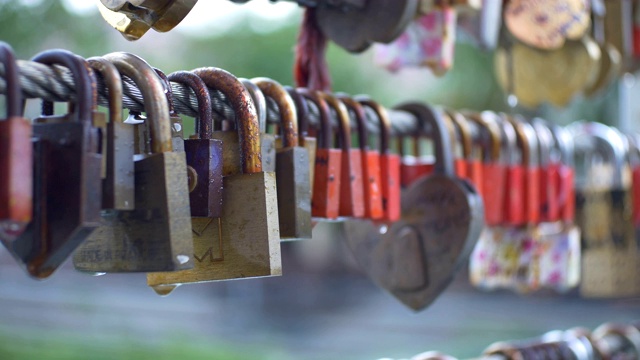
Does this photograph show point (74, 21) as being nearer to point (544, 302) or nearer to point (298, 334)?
point (298, 334)

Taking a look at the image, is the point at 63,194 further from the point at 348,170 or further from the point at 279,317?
the point at 279,317

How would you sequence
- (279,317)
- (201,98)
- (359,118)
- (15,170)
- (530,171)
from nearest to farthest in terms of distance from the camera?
(15,170) → (201,98) → (359,118) → (530,171) → (279,317)

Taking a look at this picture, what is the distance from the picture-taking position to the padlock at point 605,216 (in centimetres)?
211

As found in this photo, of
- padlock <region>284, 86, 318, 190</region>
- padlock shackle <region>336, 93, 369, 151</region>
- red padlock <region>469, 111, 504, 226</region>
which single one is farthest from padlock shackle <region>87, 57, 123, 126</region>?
red padlock <region>469, 111, 504, 226</region>

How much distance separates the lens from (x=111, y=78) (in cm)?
82

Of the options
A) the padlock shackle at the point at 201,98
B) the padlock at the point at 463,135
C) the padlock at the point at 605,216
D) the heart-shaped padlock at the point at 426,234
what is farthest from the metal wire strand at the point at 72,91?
the padlock at the point at 605,216

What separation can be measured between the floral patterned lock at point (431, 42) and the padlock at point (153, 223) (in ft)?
2.70

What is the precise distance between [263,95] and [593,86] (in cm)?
131

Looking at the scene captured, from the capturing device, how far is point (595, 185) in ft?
7.04

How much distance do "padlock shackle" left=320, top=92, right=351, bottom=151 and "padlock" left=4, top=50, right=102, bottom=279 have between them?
19.3 inches

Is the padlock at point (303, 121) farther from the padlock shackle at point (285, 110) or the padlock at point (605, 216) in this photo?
the padlock at point (605, 216)

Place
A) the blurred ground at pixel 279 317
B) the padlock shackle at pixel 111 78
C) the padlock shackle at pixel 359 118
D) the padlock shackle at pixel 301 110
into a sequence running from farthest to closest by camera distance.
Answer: the blurred ground at pixel 279 317 → the padlock shackle at pixel 359 118 → the padlock shackle at pixel 301 110 → the padlock shackle at pixel 111 78

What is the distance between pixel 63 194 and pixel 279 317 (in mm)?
9572

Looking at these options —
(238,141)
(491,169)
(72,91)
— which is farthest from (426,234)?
(72,91)
